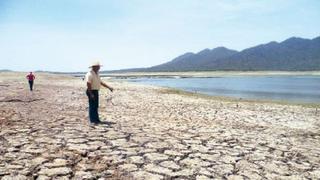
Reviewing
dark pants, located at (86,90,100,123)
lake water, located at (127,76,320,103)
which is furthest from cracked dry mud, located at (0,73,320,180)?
lake water, located at (127,76,320,103)

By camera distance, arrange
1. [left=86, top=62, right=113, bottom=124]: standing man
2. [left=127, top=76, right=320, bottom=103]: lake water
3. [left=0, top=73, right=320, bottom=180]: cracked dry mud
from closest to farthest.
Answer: [left=0, top=73, right=320, bottom=180]: cracked dry mud
[left=86, top=62, right=113, bottom=124]: standing man
[left=127, top=76, right=320, bottom=103]: lake water

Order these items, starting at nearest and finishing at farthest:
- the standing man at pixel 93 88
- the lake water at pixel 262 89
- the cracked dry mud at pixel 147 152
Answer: the cracked dry mud at pixel 147 152 → the standing man at pixel 93 88 → the lake water at pixel 262 89

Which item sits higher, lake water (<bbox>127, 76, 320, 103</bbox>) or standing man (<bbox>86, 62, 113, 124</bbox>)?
standing man (<bbox>86, 62, 113, 124</bbox>)

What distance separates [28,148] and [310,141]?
7.61 metres

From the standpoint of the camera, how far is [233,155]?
859 cm

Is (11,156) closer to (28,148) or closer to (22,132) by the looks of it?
(28,148)

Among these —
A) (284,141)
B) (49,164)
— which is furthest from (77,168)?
(284,141)

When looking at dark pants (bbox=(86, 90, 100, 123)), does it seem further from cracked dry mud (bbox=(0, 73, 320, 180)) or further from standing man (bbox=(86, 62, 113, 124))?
cracked dry mud (bbox=(0, 73, 320, 180))

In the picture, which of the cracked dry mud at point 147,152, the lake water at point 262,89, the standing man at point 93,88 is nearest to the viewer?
the cracked dry mud at point 147,152

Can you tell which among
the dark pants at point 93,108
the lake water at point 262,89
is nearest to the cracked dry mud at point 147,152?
the dark pants at point 93,108

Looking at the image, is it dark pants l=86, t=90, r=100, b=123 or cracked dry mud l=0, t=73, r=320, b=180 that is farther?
dark pants l=86, t=90, r=100, b=123

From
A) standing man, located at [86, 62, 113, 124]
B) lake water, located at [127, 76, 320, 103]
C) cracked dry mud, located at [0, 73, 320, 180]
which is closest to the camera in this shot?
cracked dry mud, located at [0, 73, 320, 180]

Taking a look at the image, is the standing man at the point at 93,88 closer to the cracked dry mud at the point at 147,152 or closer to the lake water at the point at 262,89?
the cracked dry mud at the point at 147,152

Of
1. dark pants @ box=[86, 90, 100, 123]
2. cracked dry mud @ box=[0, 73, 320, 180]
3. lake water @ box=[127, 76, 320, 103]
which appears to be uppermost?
dark pants @ box=[86, 90, 100, 123]
